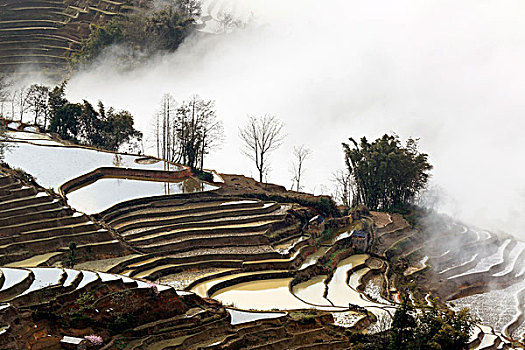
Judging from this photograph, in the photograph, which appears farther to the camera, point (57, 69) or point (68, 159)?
point (57, 69)

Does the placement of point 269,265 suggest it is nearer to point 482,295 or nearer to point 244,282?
point 244,282

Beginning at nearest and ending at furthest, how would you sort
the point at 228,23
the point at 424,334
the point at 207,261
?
the point at 424,334
the point at 207,261
the point at 228,23

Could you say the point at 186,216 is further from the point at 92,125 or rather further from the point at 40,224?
the point at 92,125

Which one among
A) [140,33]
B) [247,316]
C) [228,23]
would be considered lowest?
[247,316]

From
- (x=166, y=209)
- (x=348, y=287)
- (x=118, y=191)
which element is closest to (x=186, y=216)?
(x=166, y=209)

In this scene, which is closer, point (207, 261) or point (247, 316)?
point (247, 316)

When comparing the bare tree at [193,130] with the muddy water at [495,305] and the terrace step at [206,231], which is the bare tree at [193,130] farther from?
the muddy water at [495,305]

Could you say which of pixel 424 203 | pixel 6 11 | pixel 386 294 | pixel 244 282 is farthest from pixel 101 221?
pixel 6 11

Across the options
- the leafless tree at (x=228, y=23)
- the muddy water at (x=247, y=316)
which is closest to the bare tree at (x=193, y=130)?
the muddy water at (x=247, y=316)
